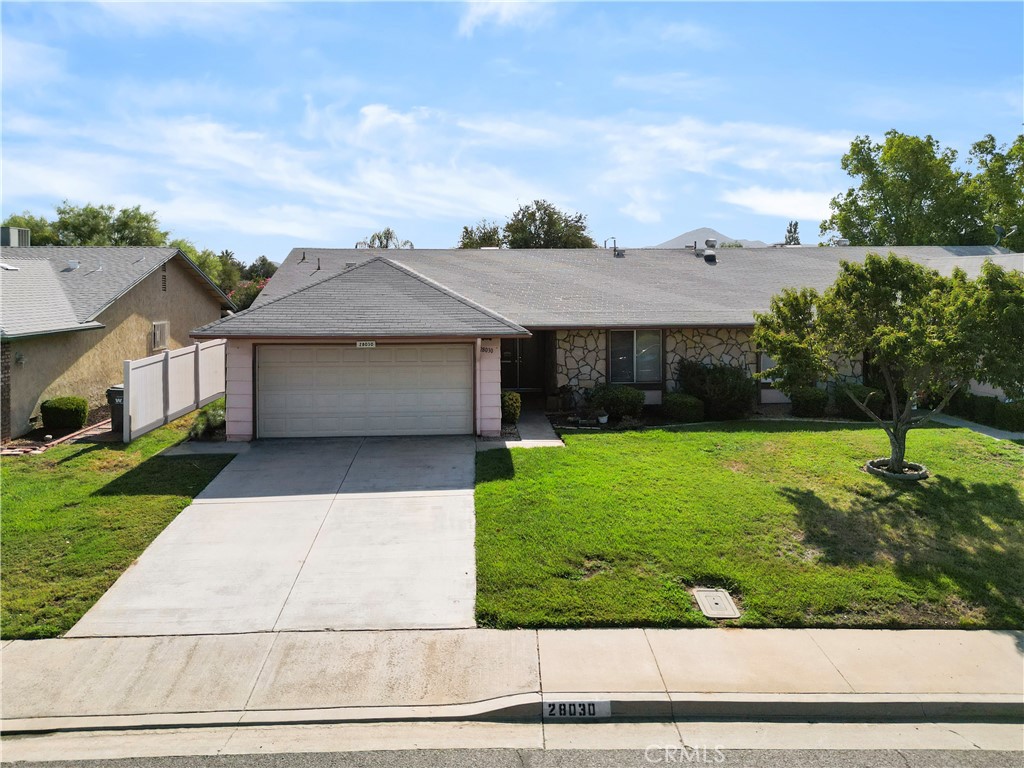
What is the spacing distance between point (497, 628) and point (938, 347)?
7.24 meters

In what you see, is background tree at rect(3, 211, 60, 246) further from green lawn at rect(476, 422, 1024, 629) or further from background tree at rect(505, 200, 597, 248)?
green lawn at rect(476, 422, 1024, 629)

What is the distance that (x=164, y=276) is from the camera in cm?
2142

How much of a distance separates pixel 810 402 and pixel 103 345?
1792 centimetres

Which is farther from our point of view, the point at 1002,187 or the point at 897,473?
the point at 1002,187

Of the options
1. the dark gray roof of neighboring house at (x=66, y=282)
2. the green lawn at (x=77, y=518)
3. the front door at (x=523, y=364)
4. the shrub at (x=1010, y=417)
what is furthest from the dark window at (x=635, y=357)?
the dark gray roof of neighboring house at (x=66, y=282)

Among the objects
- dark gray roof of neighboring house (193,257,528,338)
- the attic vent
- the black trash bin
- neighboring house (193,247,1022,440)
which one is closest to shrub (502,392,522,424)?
neighboring house (193,247,1022,440)

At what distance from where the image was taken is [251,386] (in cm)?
1363

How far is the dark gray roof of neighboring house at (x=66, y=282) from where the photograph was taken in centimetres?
1502

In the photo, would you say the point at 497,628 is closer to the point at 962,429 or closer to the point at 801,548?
the point at 801,548

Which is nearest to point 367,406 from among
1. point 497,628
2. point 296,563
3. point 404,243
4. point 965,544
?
point 296,563

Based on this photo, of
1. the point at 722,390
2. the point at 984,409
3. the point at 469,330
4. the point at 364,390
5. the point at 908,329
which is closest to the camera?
the point at 908,329

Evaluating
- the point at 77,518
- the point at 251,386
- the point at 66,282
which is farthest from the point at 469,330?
the point at 66,282

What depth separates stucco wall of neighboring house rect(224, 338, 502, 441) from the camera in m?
13.5

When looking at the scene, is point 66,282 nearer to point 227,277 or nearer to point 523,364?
point 523,364
